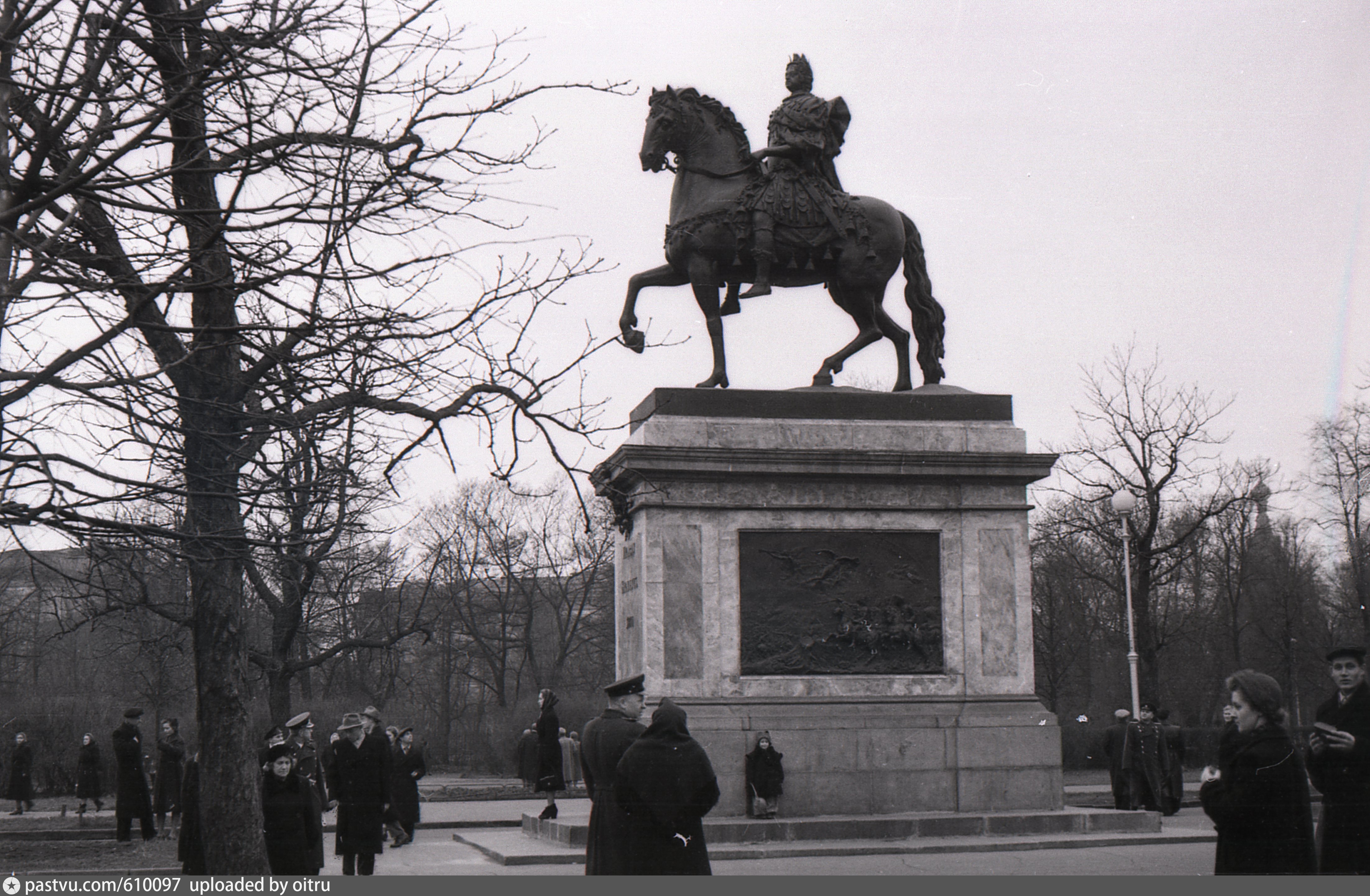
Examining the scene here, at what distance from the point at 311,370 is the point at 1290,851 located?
665 centimetres

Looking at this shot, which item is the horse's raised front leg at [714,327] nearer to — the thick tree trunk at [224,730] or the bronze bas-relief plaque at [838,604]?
the bronze bas-relief plaque at [838,604]

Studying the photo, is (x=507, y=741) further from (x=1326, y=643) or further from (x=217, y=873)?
(x=217, y=873)

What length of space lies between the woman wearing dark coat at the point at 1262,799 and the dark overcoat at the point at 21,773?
24602mm

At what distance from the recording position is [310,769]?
13891 millimetres

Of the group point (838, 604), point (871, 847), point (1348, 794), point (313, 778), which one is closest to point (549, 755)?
point (313, 778)

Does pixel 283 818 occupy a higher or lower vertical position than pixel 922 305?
lower

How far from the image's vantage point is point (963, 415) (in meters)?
16.6

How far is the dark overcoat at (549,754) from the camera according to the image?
59.2 feet

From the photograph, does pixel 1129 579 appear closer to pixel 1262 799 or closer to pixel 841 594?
pixel 841 594

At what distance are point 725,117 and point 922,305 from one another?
3183 millimetres

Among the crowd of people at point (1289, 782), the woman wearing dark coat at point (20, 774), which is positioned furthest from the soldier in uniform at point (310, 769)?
the woman wearing dark coat at point (20, 774)

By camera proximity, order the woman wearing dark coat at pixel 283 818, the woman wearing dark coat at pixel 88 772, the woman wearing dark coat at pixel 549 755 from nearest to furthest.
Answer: the woman wearing dark coat at pixel 283 818 → the woman wearing dark coat at pixel 549 755 → the woman wearing dark coat at pixel 88 772

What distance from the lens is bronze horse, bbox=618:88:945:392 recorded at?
644 inches

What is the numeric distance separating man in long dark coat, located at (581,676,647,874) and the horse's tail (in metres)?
9.34
